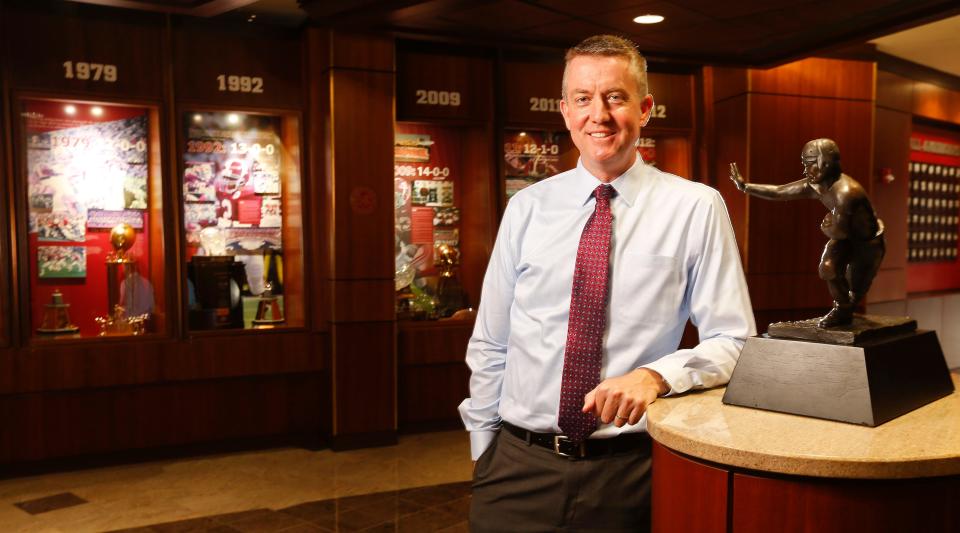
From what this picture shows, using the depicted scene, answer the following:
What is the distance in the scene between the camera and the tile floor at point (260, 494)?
13.8 feet

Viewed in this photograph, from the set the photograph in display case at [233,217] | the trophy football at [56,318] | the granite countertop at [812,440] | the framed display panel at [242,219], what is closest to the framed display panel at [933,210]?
the framed display panel at [242,219]

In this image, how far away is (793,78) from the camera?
6.83m

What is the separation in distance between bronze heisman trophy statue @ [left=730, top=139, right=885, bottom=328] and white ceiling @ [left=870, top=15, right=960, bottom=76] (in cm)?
589

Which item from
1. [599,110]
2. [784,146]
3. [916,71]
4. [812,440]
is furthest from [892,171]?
[812,440]

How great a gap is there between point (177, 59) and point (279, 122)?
2.66 ft

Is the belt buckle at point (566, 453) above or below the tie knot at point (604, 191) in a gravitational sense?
below

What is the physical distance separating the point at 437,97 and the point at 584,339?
181 inches

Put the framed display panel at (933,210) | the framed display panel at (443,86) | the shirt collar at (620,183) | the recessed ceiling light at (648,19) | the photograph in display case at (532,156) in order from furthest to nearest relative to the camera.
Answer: the framed display panel at (933,210), the photograph in display case at (532,156), the framed display panel at (443,86), the recessed ceiling light at (648,19), the shirt collar at (620,183)

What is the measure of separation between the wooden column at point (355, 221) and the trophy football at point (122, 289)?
122 cm

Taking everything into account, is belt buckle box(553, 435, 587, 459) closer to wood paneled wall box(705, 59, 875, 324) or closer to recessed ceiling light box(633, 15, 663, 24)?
recessed ceiling light box(633, 15, 663, 24)

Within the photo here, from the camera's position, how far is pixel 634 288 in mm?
1793

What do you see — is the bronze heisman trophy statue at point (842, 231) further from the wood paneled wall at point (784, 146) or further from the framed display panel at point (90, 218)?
the wood paneled wall at point (784, 146)

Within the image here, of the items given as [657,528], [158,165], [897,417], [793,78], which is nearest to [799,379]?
[897,417]

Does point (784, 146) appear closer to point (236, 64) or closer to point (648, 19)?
point (648, 19)
